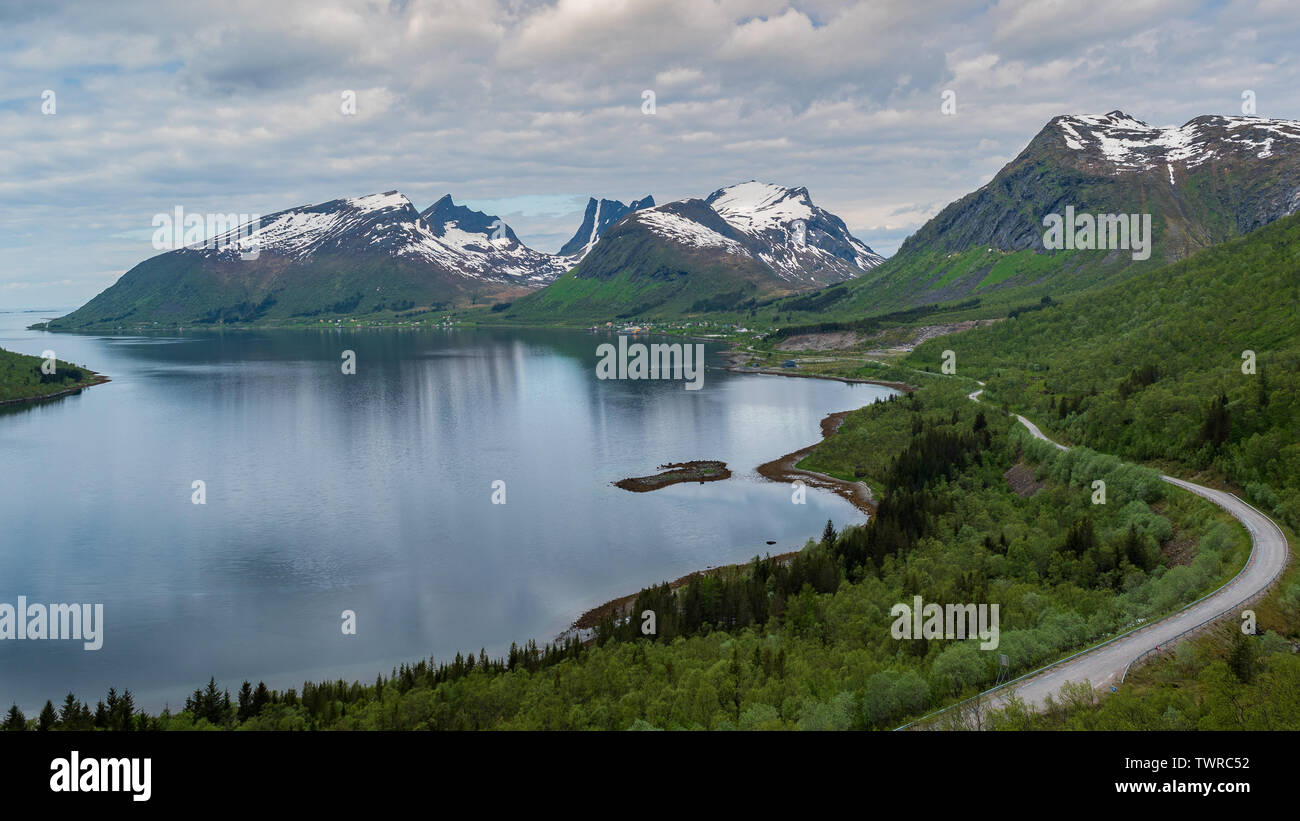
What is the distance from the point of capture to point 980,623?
49562 millimetres

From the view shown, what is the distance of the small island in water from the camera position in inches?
Answer: 4188

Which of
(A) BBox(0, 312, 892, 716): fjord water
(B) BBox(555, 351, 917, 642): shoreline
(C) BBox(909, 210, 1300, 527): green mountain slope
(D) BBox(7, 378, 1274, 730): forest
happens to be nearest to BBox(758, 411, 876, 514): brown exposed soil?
(B) BBox(555, 351, 917, 642): shoreline

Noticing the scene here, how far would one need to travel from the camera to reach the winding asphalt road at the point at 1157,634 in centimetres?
3678

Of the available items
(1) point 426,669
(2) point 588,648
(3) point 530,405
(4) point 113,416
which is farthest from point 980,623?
(4) point 113,416

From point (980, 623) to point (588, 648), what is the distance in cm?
2544

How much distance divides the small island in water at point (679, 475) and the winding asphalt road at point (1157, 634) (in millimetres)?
63777

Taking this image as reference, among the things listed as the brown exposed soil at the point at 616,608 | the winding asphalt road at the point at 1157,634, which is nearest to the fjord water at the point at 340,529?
the brown exposed soil at the point at 616,608

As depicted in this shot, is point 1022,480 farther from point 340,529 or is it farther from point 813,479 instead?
point 340,529

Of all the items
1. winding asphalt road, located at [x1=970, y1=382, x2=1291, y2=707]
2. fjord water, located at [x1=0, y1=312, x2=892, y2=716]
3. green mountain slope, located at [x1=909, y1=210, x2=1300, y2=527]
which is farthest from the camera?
green mountain slope, located at [x1=909, y1=210, x2=1300, y2=527]

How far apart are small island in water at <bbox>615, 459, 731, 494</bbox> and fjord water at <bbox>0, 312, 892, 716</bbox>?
2.46 meters

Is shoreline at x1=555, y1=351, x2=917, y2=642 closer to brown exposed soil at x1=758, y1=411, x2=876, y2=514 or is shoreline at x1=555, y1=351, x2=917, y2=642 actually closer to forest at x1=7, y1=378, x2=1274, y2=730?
brown exposed soil at x1=758, y1=411, x2=876, y2=514

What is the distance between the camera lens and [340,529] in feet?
283

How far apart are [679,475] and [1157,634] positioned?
73404mm

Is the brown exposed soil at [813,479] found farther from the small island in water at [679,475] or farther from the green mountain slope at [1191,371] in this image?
the green mountain slope at [1191,371]
